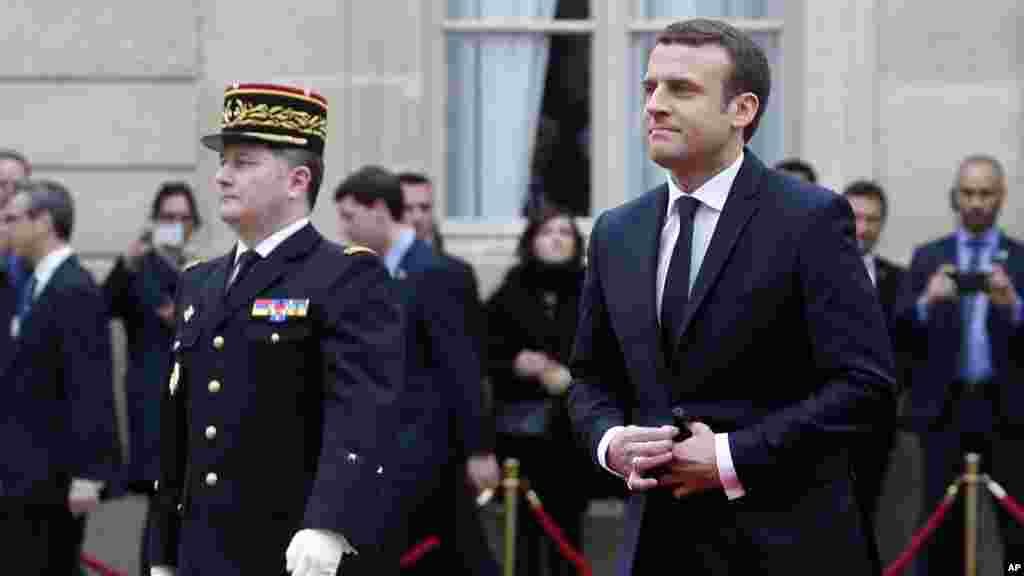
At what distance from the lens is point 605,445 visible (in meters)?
5.11

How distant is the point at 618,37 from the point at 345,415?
695 centimetres

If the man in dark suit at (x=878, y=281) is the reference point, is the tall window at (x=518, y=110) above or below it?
above

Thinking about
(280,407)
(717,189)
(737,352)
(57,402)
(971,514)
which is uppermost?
(717,189)

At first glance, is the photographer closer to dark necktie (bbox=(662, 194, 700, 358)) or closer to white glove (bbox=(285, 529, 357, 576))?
white glove (bbox=(285, 529, 357, 576))

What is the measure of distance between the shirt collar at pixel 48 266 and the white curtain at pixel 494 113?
3387mm

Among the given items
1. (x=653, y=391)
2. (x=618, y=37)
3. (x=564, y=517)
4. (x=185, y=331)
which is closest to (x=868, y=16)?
(x=618, y=37)

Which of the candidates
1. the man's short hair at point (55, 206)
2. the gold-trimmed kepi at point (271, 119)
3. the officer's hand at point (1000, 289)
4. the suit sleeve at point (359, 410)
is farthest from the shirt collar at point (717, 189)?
the officer's hand at point (1000, 289)

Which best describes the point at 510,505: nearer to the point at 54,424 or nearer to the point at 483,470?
the point at 483,470

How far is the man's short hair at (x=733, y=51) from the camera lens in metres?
5.05

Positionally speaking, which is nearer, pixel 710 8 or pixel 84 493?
pixel 84 493

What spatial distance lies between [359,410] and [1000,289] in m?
5.06

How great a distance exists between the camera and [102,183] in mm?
12516

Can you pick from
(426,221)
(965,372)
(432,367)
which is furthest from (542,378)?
(965,372)

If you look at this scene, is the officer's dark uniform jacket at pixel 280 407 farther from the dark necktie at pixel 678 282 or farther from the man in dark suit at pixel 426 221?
the man in dark suit at pixel 426 221
